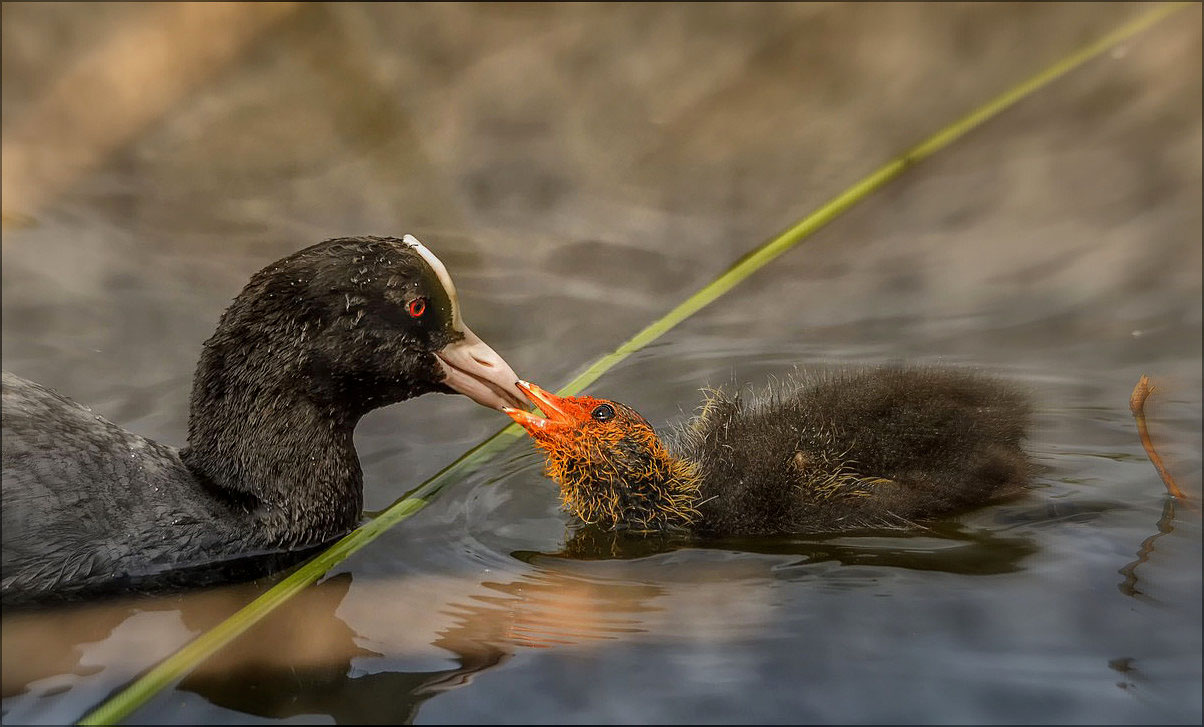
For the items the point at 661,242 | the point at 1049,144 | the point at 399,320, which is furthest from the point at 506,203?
the point at 1049,144

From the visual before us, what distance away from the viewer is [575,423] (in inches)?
153

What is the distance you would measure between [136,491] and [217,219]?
6.13 ft

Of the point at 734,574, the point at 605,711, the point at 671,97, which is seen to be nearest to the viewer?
the point at 605,711

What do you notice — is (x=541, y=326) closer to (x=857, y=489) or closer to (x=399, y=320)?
(x=399, y=320)

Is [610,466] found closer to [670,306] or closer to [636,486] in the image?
[636,486]

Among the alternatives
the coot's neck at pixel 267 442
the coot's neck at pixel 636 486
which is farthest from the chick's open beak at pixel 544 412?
the coot's neck at pixel 267 442

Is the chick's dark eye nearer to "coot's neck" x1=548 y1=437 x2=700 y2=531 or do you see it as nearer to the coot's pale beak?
"coot's neck" x1=548 y1=437 x2=700 y2=531

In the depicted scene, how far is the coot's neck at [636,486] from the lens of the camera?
3.83m

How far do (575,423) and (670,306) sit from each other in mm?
1322

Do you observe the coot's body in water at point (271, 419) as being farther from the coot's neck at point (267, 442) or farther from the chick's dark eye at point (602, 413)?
the chick's dark eye at point (602, 413)

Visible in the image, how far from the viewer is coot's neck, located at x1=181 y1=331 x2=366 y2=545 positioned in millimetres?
3896

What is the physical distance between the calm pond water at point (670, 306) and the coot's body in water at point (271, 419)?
0.76ft

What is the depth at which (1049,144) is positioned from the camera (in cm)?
545

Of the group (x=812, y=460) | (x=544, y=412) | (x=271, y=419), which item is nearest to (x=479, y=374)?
(x=544, y=412)
